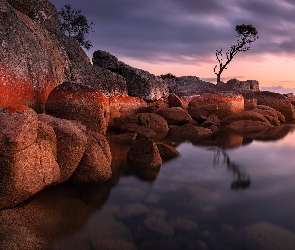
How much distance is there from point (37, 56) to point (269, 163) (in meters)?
6.58

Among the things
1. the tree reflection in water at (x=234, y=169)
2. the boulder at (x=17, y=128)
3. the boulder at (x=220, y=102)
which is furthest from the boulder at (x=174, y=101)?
the boulder at (x=17, y=128)

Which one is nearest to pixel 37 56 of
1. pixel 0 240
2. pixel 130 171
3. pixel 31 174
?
pixel 130 171

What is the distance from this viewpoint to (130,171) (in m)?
6.27

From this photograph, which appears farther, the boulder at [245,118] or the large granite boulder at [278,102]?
the large granite boulder at [278,102]

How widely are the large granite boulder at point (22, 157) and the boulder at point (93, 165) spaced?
1.90 feet

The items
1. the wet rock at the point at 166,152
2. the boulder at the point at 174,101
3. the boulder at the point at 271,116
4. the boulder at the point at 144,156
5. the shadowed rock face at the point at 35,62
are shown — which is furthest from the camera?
the boulder at the point at 271,116

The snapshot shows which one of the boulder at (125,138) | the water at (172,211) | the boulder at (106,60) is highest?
the boulder at (106,60)

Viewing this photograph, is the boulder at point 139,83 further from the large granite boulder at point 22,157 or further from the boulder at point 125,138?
the large granite boulder at point 22,157

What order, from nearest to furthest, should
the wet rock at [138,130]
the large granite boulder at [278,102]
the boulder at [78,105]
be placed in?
the boulder at [78,105] < the wet rock at [138,130] < the large granite boulder at [278,102]

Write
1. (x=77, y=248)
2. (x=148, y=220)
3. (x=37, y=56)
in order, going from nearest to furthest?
(x=77, y=248)
(x=148, y=220)
(x=37, y=56)

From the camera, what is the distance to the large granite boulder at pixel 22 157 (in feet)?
12.5

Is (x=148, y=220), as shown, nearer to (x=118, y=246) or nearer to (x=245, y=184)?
(x=118, y=246)

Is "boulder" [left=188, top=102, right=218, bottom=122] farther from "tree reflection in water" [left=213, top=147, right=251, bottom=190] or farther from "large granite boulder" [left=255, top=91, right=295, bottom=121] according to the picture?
"large granite boulder" [left=255, top=91, right=295, bottom=121]

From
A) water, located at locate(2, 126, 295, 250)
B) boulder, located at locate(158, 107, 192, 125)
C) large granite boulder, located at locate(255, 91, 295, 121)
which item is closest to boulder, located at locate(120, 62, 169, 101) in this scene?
boulder, located at locate(158, 107, 192, 125)
